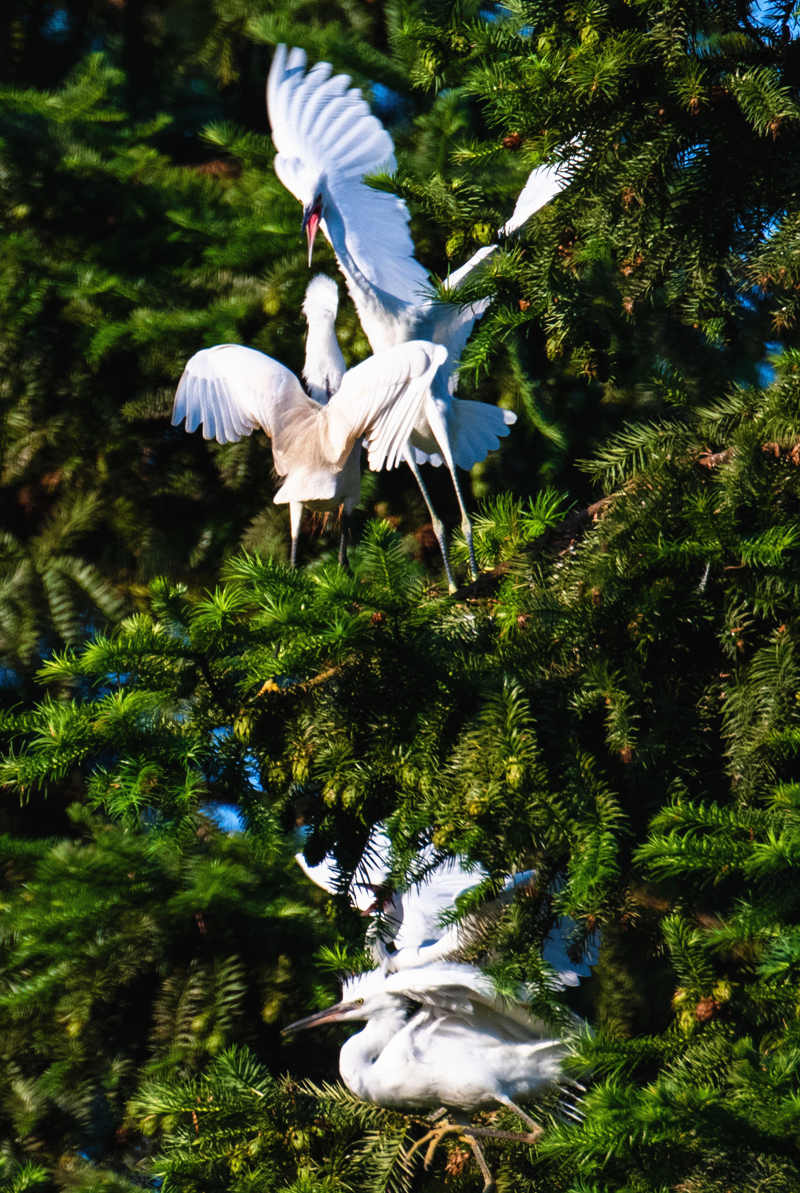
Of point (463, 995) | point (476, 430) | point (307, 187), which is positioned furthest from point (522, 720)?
point (307, 187)

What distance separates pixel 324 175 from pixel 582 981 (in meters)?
1.76

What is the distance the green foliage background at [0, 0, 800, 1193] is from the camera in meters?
1.46

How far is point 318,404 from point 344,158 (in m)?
0.52

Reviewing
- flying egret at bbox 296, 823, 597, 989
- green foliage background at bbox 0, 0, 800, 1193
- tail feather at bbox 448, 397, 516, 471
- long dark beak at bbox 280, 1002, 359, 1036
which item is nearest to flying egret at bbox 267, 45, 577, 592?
tail feather at bbox 448, 397, 516, 471

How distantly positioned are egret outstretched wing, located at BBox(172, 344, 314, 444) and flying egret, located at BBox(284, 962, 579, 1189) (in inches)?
42.5

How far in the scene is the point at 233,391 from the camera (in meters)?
2.71

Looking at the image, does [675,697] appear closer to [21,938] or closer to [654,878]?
[654,878]

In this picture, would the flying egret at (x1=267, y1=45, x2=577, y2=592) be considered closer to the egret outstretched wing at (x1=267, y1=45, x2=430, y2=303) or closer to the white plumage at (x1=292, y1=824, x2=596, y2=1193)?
the egret outstretched wing at (x1=267, y1=45, x2=430, y2=303)

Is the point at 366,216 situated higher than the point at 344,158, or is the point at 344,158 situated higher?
the point at 344,158

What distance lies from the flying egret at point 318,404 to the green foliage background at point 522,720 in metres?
0.26

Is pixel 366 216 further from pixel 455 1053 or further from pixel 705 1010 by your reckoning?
pixel 705 1010

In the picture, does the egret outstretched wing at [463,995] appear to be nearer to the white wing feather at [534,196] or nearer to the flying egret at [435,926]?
the flying egret at [435,926]

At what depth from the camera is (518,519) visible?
203cm

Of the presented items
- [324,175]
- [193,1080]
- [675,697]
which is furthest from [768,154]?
[193,1080]
